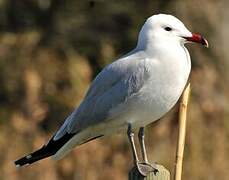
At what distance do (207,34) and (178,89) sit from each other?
5530mm

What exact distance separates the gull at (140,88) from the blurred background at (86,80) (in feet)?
5.19

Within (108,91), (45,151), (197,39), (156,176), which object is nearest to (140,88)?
(108,91)

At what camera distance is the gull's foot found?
3401mm

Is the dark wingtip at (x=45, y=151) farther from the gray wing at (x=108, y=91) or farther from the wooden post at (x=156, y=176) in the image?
the wooden post at (x=156, y=176)

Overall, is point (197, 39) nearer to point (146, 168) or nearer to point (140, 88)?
point (140, 88)

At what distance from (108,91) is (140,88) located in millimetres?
184

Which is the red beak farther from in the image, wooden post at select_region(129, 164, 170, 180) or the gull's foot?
wooden post at select_region(129, 164, 170, 180)

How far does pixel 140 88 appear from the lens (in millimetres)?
4098

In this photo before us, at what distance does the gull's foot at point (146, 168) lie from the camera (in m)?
3.40

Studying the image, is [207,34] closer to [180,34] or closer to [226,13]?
[226,13]

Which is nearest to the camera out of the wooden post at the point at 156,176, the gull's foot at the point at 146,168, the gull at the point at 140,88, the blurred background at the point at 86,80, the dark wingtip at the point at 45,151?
the wooden post at the point at 156,176

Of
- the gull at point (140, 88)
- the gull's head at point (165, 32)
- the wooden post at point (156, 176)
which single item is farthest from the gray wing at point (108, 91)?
the wooden post at point (156, 176)

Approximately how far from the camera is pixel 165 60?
405 cm

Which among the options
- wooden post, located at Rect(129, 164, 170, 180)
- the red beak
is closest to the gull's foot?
wooden post, located at Rect(129, 164, 170, 180)
